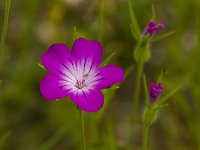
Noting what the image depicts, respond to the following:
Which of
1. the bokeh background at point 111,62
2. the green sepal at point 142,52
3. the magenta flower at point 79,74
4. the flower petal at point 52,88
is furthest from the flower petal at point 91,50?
the bokeh background at point 111,62

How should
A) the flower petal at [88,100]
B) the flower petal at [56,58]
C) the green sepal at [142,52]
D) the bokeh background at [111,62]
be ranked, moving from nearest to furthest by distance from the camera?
the flower petal at [88,100], the flower petal at [56,58], the green sepal at [142,52], the bokeh background at [111,62]

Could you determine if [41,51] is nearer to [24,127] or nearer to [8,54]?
[8,54]

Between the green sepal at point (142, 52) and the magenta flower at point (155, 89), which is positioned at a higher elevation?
the green sepal at point (142, 52)

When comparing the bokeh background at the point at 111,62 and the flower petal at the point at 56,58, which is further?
the bokeh background at the point at 111,62

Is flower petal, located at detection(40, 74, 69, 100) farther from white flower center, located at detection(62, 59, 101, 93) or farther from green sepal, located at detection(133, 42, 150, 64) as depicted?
green sepal, located at detection(133, 42, 150, 64)

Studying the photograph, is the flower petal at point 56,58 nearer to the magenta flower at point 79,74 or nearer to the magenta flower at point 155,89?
the magenta flower at point 79,74

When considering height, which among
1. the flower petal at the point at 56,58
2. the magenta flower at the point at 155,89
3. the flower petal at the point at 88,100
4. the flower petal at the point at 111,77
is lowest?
the flower petal at the point at 88,100
